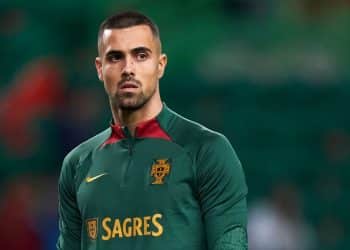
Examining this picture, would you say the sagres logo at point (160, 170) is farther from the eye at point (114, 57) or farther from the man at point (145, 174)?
the eye at point (114, 57)

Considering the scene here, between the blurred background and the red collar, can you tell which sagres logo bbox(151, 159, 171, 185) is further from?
the blurred background

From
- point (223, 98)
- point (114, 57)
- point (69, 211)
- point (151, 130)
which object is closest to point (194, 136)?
point (151, 130)

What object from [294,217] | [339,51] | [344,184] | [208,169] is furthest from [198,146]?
[339,51]

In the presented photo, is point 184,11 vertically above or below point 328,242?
above

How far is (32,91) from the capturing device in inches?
356

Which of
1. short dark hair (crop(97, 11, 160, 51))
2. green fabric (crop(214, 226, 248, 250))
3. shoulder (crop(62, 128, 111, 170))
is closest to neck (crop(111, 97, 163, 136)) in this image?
shoulder (crop(62, 128, 111, 170))

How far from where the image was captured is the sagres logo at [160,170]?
128 inches

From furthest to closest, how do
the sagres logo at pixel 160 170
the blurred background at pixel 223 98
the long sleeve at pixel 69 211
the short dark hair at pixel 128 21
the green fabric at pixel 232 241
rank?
the blurred background at pixel 223 98 < the long sleeve at pixel 69 211 < the short dark hair at pixel 128 21 < the sagres logo at pixel 160 170 < the green fabric at pixel 232 241

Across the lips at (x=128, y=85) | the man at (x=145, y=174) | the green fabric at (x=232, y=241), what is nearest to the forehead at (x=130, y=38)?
the man at (x=145, y=174)

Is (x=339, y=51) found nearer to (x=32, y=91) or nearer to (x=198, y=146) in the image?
(x=32, y=91)

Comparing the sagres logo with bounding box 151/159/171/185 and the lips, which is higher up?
the lips

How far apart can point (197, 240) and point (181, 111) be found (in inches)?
220

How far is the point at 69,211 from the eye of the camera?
11.4 ft

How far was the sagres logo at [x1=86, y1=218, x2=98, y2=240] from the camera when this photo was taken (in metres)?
3.30
